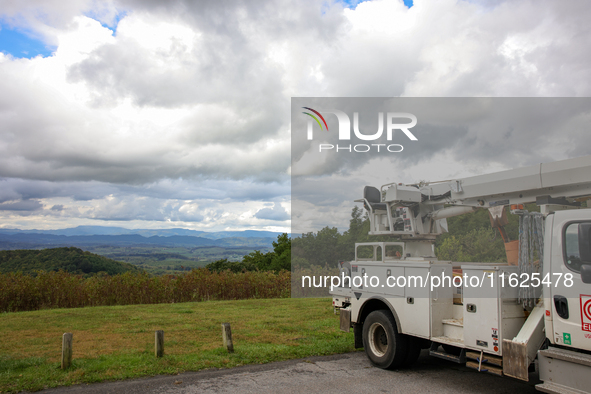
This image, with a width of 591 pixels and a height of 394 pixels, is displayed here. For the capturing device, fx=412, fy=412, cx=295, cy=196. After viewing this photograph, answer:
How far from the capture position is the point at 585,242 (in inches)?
195

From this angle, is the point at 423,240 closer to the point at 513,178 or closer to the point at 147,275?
the point at 513,178

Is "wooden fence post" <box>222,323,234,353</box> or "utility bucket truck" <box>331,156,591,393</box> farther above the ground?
"utility bucket truck" <box>331,156,591,393</box>

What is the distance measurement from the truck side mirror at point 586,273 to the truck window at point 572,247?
0.11 m

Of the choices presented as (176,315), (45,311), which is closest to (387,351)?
(176,315)

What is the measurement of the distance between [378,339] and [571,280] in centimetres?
373

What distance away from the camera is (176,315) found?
1416cm

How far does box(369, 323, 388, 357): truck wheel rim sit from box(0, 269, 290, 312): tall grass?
13.0 meters

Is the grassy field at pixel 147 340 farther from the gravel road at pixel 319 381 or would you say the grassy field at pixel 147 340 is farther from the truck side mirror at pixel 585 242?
the truck side mirror at pixel 585 242

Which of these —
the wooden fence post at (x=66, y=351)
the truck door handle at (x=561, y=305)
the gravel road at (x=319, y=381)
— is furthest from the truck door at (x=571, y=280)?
the wooden fence post at (x=66, y=351)

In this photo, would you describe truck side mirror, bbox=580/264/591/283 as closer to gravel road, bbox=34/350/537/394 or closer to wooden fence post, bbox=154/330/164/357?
gravel road, bbox=34/350/537/394

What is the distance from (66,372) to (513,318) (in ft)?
23.5

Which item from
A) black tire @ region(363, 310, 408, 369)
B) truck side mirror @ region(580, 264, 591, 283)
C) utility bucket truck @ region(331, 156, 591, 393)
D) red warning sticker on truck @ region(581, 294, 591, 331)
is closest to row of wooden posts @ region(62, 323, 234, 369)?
utility bucket truck @ region(331, 156, 591, 393)

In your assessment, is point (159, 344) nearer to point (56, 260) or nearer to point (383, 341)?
point (383, 341)

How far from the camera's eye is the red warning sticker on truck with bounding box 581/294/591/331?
4.78 m
